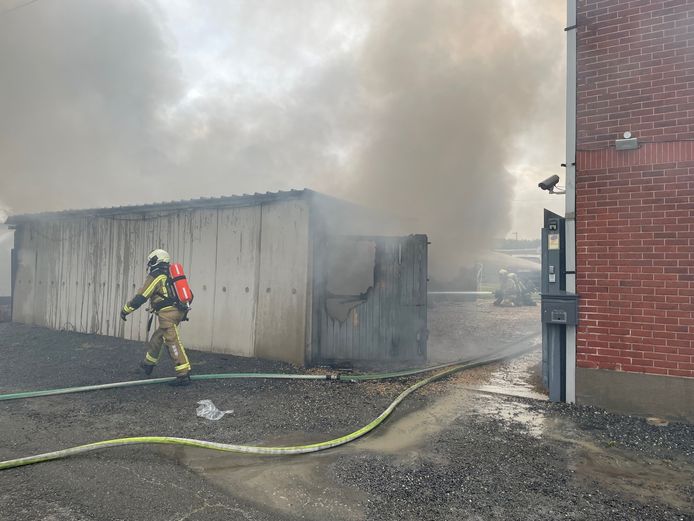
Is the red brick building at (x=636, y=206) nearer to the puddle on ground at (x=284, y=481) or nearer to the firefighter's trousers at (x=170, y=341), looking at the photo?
the puddle on ground at (x=284, y=481)

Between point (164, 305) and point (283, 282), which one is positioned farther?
point (283, 282)

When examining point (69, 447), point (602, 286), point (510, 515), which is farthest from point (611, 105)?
point (69, 447)

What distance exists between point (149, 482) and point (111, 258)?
6.85 m

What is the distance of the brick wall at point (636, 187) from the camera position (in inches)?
158

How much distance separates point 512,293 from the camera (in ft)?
54.9

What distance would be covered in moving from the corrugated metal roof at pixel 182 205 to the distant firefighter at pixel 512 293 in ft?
39.5

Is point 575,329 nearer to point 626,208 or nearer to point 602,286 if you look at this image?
point 602,286

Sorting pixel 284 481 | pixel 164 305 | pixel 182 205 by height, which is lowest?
pixel 284 481

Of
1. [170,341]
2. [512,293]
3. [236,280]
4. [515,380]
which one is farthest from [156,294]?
[512,293]

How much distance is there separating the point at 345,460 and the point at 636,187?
379 cm

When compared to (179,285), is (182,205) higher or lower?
higher

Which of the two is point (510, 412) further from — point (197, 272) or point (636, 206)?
point (197, 272)

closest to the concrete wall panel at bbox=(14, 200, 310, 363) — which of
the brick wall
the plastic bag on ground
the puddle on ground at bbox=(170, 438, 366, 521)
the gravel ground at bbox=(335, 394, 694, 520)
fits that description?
the plastic bag on ground

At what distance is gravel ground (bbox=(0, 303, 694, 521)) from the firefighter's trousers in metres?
0.32
